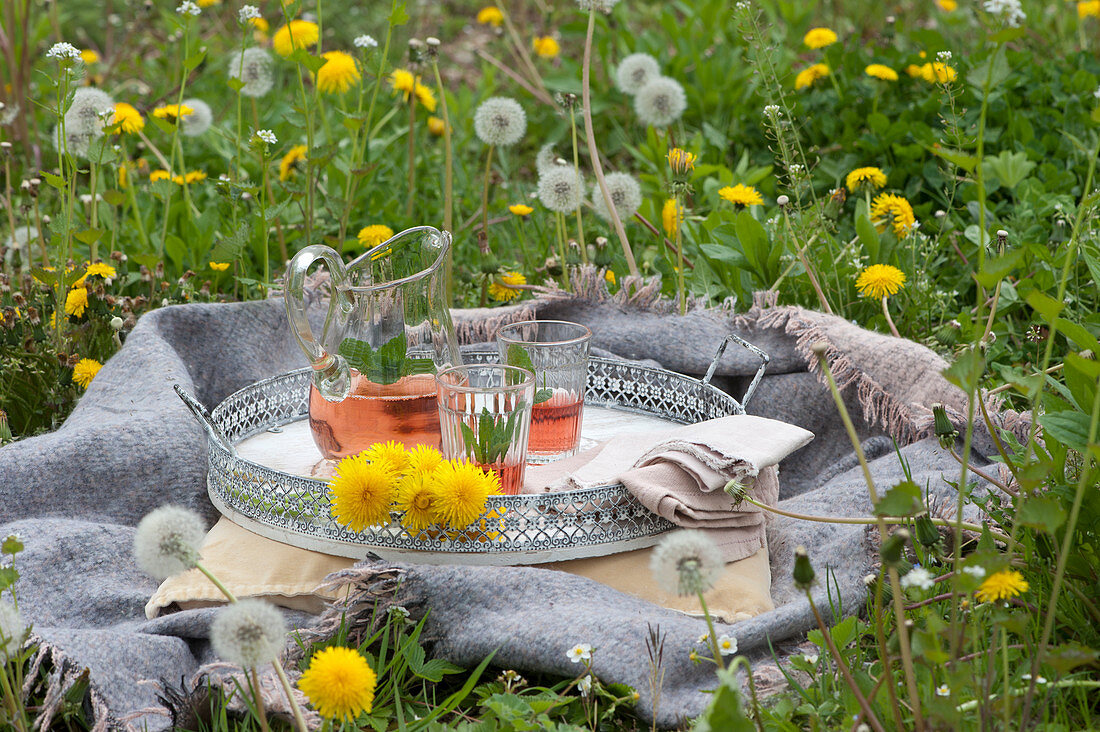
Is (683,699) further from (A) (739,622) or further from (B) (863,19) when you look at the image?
(B) (863,19)

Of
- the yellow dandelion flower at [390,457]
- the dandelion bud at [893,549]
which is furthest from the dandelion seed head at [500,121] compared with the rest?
the dandelion bud at [893,549]

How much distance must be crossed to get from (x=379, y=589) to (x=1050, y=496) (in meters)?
0.96

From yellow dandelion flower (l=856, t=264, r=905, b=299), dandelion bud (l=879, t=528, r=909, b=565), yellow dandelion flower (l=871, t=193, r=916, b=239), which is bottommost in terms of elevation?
yellow dandelion flower (l=856, t=264, r=905, b=299)

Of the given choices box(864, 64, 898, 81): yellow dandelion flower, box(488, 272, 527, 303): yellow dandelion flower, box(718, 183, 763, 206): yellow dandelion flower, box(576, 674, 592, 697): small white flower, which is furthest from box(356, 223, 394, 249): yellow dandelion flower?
box(864, 64, 898, 81): yellow dandelion flower

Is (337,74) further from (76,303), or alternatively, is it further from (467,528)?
(467,528)

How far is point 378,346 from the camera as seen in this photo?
1.68 metres

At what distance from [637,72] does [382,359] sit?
7.58 feet

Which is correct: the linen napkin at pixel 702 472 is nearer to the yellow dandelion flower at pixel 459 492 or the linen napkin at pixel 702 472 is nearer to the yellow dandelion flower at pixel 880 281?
the yellow dandelion flower at pixel 459 492

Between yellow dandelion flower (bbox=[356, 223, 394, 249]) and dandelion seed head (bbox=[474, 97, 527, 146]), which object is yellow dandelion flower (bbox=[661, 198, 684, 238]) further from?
yellow dandelion flower (bbox=[356, 223, 394, 249])

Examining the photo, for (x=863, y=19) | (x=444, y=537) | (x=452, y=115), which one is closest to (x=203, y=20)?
(x=452, y=115)

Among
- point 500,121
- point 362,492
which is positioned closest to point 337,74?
point 500,121

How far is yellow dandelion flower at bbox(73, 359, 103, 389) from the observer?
2277 mm

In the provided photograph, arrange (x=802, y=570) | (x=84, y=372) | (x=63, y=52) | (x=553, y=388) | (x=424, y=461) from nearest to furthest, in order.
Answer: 1. (x=802, y=570)
2. (x=424, y=461)
3. (x=553, y=388)
4. (x=63, y=52)
5. (x=84, y=372)

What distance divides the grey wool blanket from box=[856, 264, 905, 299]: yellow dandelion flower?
156mm
